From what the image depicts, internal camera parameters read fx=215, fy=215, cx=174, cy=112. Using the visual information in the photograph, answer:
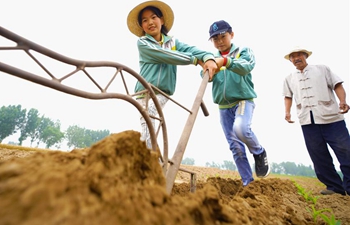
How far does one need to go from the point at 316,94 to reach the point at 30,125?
179ft

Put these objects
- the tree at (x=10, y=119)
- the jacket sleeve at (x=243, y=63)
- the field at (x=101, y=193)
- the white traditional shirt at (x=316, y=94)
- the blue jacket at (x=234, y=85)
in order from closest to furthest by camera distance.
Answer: the field at (x=101, y=193)
the jacket sleeve at (x=243, y=63)
the blue jacket at (x=234, y=85)
the white traditional shirt at (x=316, y=94)
the tree at (x=10, y=119)

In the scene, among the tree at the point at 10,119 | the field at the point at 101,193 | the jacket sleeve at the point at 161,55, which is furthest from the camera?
the tree at the point at 10,119

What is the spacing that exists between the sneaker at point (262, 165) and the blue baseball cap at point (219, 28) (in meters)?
1.78

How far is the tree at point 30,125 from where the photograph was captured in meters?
44.6

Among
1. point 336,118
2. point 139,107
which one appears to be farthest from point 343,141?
point 139,107

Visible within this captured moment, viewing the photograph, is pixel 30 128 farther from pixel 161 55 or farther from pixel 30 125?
pixel 161 55

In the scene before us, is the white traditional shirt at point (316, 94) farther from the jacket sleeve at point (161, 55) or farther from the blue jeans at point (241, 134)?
the jacket sleeve at point (161, 55)

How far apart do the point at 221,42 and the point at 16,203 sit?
3.13 meters

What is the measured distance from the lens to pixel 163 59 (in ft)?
7.39

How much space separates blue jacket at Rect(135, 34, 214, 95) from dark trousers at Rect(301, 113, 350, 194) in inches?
84.9

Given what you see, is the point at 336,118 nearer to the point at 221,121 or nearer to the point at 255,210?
the point at 221,121

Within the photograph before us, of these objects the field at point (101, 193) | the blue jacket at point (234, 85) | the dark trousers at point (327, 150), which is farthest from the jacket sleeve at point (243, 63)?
the field at point (101, 193)

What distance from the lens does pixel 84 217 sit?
48 cm

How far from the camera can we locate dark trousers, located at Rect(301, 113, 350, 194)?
298 cm
